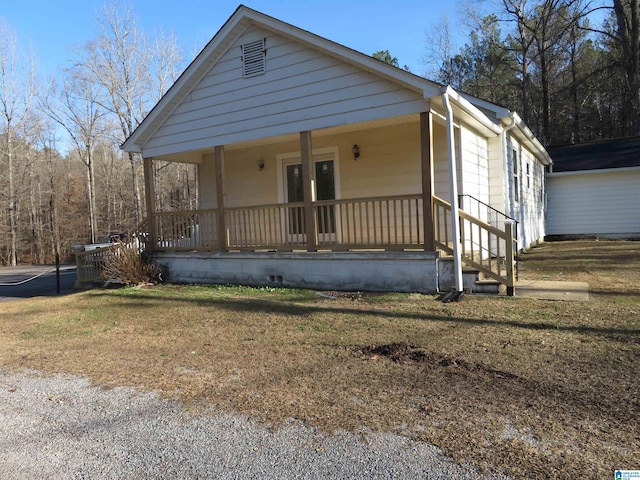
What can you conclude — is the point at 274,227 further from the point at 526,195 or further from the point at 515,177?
the point at 526,195

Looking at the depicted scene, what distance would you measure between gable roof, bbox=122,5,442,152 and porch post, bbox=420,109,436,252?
458 millimetres

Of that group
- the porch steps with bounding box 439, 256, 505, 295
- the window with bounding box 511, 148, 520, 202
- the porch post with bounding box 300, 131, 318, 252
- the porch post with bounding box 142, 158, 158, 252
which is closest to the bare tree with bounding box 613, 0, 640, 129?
the window with bounding box 511, 148, 520, 202

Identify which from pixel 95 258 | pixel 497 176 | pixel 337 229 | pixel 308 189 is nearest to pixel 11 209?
pixel 95 258

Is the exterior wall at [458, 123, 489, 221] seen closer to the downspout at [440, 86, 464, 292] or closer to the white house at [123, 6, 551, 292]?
the white house at [123, 6, 551, 292]

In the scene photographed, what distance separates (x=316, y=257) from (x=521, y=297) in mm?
3668

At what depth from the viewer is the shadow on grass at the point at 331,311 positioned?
15.8ft

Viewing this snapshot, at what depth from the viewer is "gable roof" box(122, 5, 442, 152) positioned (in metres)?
7.28

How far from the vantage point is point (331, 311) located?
6.65 metres

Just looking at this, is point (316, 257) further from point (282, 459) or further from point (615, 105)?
point (615, 105)

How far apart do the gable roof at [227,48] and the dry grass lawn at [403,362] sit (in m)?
3.58

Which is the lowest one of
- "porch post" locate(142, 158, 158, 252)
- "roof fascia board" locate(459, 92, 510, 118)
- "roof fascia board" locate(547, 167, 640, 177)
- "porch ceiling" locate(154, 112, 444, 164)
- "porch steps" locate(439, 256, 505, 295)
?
"porch steps" locate(439, 256, 505, 295)

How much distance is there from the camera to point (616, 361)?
3.87 metres

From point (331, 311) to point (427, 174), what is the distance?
279 cm

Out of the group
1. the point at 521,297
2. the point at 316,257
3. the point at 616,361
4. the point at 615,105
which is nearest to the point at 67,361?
the point at 316,257
